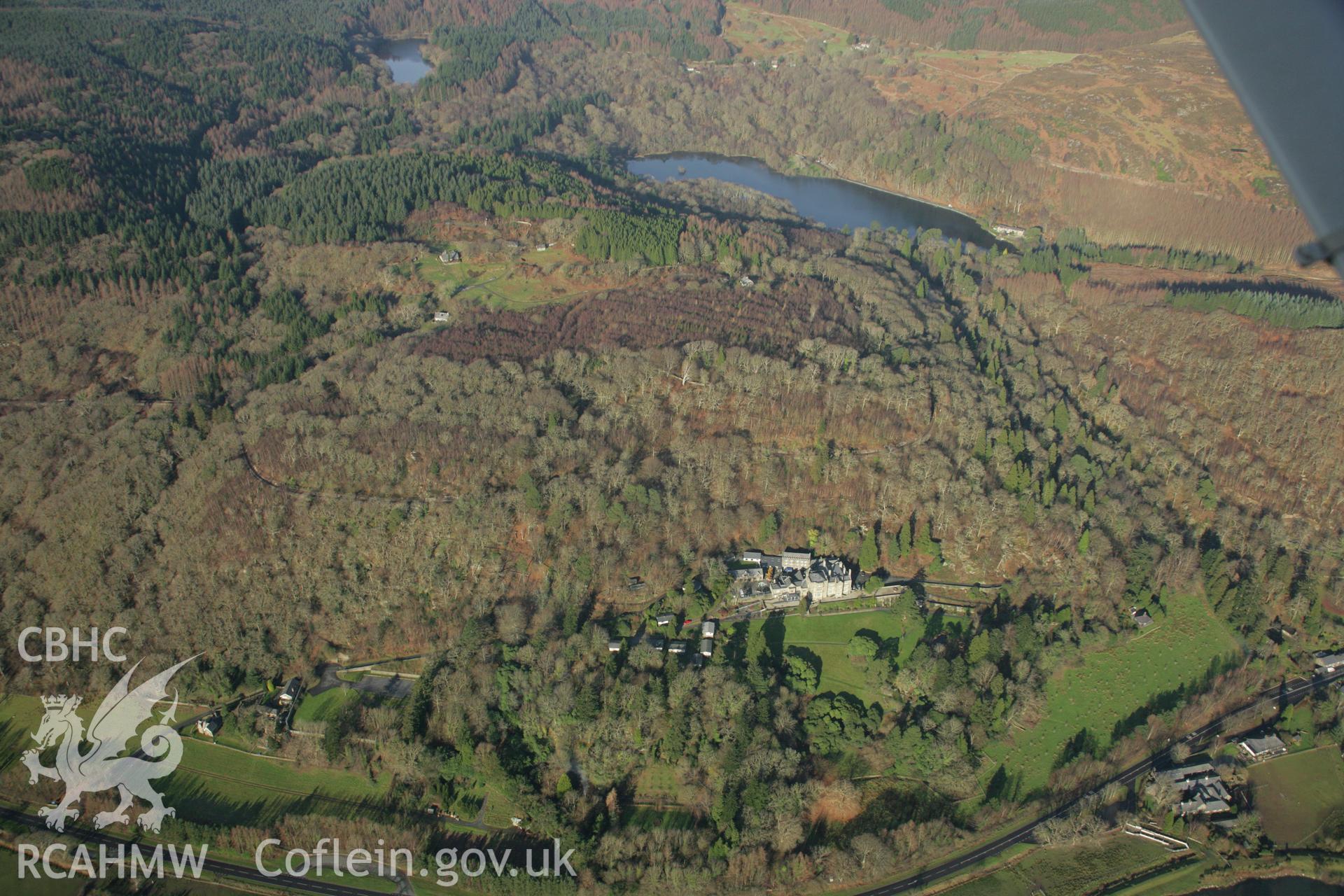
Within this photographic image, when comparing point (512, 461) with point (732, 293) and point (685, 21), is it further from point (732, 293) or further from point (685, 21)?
point (685, 21)

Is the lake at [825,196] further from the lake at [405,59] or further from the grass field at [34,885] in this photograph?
the grass field at [34,885]

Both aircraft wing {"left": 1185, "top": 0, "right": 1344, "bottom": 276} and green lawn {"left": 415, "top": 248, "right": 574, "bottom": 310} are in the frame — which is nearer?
aircraft wing {"left": 1185, "top": 0, "right": 1344, "bottom": 276}

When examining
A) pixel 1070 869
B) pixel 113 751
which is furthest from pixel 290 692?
pixel 1070 869

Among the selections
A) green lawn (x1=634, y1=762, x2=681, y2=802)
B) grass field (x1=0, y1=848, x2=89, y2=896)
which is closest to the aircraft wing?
green lawn (x1=634, y1=762, x2=681, y2=802)

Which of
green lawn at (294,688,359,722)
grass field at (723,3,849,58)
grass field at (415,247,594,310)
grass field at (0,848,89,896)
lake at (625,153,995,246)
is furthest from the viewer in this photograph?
grass field at (723,3,849,58)

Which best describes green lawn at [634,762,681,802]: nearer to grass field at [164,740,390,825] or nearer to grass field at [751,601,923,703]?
grass field at [751,601,923,703]

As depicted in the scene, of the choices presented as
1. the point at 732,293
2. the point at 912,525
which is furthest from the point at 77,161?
the point at 912,525
